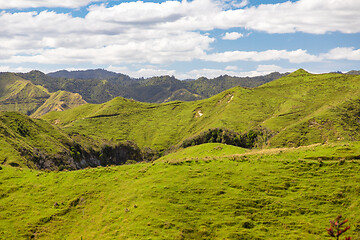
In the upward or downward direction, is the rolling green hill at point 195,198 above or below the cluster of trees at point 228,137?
above

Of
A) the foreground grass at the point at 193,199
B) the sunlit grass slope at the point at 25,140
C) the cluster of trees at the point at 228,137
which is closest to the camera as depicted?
the foreground grass at the point at 193,199

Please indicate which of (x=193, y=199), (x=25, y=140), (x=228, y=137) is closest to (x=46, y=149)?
(x=25, y=140)

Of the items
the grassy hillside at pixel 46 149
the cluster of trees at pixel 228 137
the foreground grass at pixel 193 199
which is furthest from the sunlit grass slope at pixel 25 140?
the cluster of trees at pixel 228 137

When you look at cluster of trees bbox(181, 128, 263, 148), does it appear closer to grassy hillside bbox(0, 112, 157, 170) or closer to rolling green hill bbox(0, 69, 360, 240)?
grassy hillside bbox(0, 112, 157, 170)

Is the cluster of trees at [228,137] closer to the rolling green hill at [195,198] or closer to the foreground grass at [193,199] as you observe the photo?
the rolling green hill at [195,198]

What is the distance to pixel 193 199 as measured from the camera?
38.9 metres

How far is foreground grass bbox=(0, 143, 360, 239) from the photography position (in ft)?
110

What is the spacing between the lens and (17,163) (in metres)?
83.2

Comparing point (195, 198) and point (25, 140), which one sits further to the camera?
point (25, 140)

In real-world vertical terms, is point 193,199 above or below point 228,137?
above

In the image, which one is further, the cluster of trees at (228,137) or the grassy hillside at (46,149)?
the cluster of trees at (228,137)

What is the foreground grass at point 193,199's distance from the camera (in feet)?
110

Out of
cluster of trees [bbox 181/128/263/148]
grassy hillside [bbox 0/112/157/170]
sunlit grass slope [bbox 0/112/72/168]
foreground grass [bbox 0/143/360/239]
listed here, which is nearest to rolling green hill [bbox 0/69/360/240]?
foreground grass [bbox 0/143/360/239]

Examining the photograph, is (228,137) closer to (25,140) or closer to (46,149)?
(46,149)
